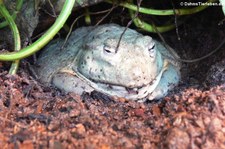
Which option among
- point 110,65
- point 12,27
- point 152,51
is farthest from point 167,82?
point 12,27

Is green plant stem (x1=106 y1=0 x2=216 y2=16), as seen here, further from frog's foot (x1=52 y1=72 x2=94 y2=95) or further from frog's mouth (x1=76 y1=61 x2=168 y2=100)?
frog's foot (x1=52 y1=72 x2=94 y2=95)

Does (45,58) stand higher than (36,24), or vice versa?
(36,24)

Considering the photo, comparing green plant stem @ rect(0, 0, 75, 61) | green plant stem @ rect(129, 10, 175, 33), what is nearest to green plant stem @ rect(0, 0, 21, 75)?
green plant stem @ rect(0, 0, 75, 61)

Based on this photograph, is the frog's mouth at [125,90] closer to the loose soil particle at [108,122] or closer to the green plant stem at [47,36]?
the loose soil particle at [108,122]

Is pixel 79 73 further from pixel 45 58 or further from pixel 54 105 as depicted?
pixel 54 105

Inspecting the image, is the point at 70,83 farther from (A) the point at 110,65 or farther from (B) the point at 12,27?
(B) the point at 12,27

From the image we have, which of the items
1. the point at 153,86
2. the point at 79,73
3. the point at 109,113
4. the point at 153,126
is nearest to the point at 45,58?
the point at 79,73
